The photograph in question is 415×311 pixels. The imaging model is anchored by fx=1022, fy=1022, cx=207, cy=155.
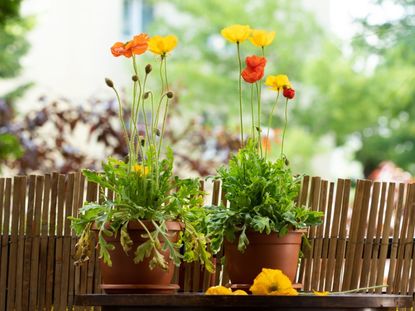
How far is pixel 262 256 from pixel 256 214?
0.13 metres

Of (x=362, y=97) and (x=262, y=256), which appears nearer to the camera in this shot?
(x=262, y=256)

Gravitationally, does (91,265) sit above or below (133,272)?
below

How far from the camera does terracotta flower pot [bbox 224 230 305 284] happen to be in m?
A: 3.06

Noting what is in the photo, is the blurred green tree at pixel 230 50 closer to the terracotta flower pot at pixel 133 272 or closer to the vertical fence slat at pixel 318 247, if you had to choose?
the vertical fence slat at pixel 318 247

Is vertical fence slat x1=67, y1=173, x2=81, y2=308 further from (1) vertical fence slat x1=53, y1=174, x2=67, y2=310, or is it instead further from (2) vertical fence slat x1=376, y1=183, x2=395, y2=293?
(2) vertical fence slat x1=376, y1=183, x2=395, y2=293

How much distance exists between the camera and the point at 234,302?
266 cm

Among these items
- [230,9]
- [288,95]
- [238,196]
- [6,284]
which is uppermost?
[230,9]

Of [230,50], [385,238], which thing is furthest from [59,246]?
[230,50]

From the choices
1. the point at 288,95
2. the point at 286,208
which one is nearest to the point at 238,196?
the point at 286,208

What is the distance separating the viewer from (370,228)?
355 cm

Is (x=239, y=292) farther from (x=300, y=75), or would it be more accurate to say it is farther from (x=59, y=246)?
(x=300, y=75)

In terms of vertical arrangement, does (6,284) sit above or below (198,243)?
below

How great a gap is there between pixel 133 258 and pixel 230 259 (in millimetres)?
352

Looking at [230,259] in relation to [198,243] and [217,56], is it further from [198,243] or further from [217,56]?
[217,56]
